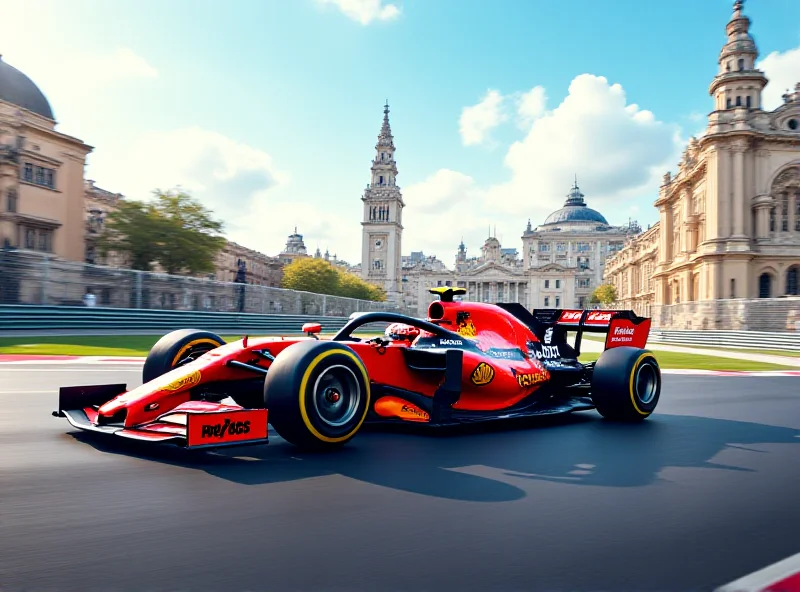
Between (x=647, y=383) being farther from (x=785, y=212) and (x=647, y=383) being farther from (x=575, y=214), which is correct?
(x=575, y=214)

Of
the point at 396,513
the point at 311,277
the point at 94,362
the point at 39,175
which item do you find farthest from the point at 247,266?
the point at 396,513

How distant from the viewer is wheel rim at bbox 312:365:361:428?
17.9ft

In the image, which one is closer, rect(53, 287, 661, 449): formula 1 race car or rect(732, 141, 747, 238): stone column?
rect(53, 287, 661, 449): formula 1 race car

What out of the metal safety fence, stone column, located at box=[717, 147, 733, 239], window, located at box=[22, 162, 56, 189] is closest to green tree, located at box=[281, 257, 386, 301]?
window, located at box=[22, 162, 56, 189]

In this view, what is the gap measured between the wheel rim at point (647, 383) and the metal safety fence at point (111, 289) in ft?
78.4

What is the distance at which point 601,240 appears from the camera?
17162 cm

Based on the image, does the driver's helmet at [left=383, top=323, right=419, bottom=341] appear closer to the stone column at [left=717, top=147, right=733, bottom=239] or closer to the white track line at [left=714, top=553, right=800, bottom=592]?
the white track line at [left=714, top=553, right=800, bottom=592]

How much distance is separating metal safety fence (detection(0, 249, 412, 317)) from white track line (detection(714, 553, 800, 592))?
26907 millimetres

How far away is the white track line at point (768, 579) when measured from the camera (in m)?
2.93

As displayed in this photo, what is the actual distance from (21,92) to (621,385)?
50949 millimetres

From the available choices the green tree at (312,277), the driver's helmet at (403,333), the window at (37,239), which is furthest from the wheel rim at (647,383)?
the green tree at (312,277)

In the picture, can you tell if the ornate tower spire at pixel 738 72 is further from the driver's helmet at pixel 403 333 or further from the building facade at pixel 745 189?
the driver's helmet at pixel 403 333

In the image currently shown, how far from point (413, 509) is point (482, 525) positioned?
0.49 m

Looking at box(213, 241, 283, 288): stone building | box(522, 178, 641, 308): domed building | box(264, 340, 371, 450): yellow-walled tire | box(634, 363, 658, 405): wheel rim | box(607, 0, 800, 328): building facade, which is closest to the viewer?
box(264, 340, 371, 450): yellow-walled tire
